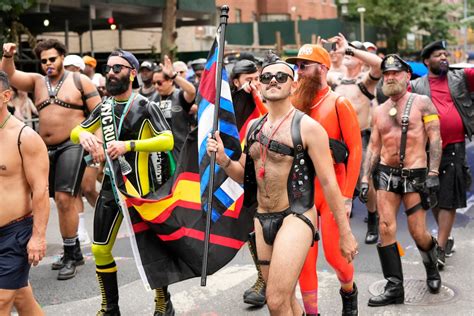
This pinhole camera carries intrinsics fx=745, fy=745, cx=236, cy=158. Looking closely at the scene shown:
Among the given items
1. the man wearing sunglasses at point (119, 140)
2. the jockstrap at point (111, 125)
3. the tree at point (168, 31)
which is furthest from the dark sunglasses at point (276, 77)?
the tree at point (168, 31)

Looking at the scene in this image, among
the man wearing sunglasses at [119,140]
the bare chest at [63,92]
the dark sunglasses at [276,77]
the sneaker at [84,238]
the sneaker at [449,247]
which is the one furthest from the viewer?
the sneaker at [84,238]

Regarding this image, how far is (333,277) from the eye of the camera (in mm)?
7156

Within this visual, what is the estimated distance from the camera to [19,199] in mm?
4855

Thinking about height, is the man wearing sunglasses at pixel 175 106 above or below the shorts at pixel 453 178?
above

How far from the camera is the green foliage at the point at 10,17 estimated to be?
13.1 meters

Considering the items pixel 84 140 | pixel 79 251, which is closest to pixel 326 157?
pixel 84 140

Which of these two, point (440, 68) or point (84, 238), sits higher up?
point (440, 68)

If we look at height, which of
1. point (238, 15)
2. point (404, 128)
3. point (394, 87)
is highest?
point (238, 15)

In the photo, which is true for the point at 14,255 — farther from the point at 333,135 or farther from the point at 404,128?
the point at 404,128

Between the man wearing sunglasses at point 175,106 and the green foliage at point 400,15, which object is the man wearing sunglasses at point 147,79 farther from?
the green foliage at point 400,15

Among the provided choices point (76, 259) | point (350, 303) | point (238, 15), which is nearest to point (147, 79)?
point (76, 259)

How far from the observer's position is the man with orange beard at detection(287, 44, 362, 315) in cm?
542

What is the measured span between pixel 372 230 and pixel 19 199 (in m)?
4.96

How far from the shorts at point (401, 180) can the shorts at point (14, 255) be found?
10.1 ft
